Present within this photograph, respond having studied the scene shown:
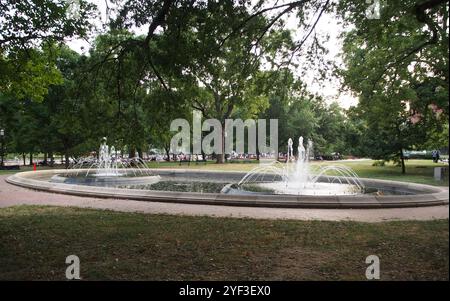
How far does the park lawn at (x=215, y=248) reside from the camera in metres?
5.64

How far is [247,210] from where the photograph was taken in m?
12.0

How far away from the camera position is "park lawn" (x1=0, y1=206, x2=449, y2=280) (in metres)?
5.64

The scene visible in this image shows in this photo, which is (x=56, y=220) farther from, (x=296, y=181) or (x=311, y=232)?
(x=296, y=181)

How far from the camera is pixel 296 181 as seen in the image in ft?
67.0

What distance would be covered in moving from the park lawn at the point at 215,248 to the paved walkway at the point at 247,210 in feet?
3.80

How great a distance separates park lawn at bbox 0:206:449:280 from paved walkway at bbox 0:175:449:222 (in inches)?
45.6

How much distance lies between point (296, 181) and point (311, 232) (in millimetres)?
12060
